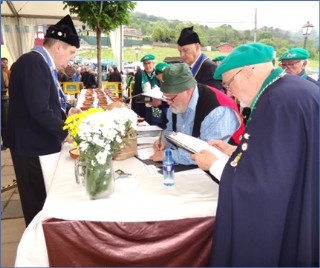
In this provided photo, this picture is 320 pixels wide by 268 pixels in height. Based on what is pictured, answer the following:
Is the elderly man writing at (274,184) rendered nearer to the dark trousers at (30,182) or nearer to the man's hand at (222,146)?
the man's hand at (222,146)

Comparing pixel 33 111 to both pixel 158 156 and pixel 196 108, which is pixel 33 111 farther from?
pixel 196 108

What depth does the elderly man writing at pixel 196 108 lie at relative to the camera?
1906mm

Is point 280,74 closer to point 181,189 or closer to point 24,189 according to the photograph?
point 181,189

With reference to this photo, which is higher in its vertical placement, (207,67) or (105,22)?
(105,22)

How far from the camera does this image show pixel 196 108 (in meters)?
2.00

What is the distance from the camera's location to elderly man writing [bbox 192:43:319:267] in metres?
1.20

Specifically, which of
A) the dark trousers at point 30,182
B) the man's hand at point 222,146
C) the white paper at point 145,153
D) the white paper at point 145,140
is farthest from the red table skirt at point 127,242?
the white paper at point 145,140

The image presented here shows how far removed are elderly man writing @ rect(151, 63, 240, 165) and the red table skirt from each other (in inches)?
20.0

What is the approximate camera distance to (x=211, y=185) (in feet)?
5.36

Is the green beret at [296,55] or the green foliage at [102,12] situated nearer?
the green beret at [296,55]

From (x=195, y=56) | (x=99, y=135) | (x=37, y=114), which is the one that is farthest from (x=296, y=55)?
(x=99, y=135)

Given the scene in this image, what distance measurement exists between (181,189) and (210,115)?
0.55m

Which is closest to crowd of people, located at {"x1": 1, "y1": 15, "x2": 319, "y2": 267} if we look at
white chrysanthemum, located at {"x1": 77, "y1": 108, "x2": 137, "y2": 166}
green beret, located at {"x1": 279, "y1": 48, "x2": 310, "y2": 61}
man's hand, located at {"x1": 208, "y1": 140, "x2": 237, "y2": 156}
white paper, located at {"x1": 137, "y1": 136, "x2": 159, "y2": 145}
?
man's hand, located at {"x1": 208, "y1": 140, "x2": 237, "y2": 156}

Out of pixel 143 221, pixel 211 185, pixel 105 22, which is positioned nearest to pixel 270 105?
pixel 211 185
